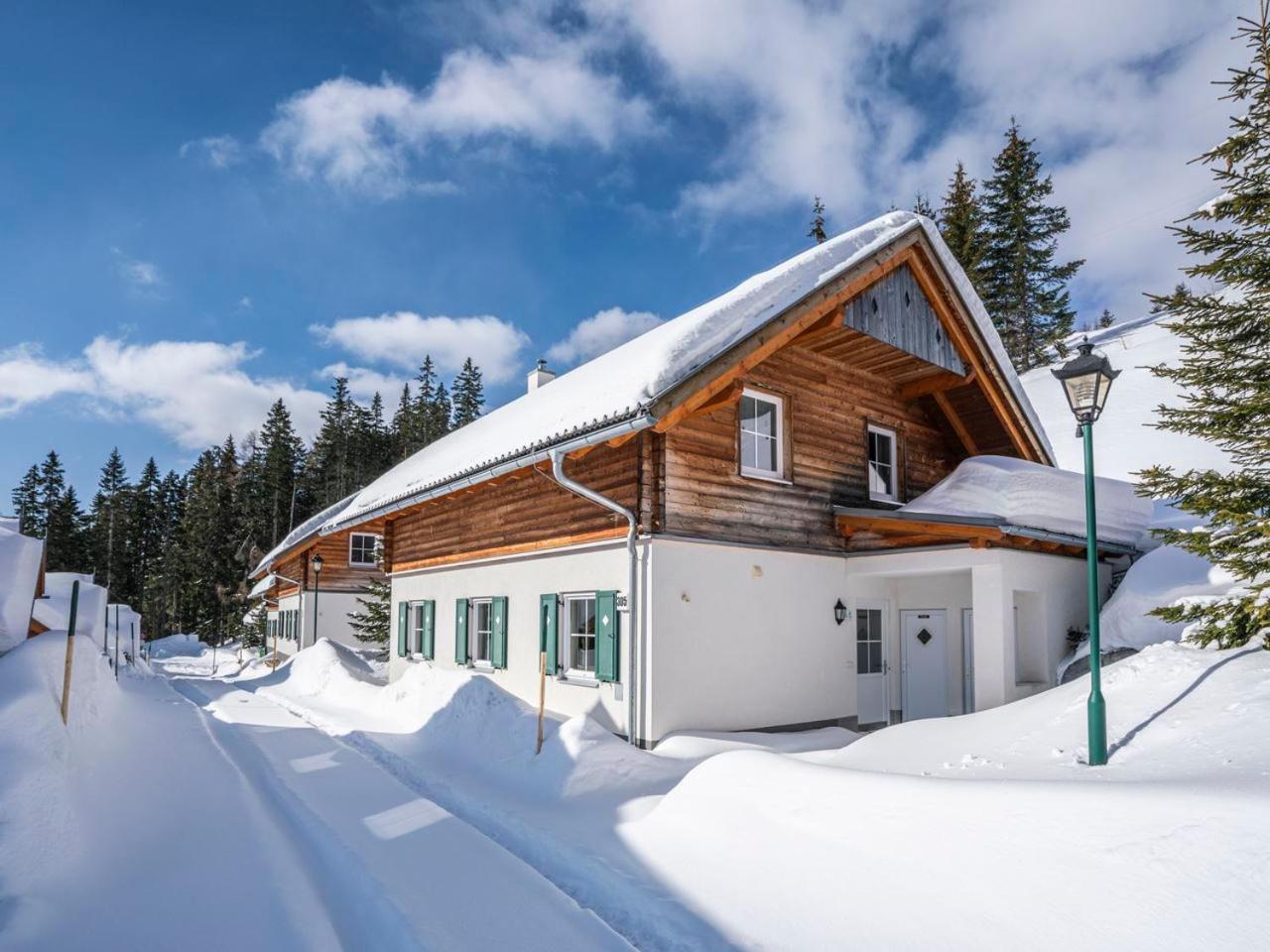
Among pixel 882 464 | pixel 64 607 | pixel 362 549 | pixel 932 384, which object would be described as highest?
pixel 932 384

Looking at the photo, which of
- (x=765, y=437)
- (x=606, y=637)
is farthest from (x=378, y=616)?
(x=765, y=437)

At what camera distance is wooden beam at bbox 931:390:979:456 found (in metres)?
13.7

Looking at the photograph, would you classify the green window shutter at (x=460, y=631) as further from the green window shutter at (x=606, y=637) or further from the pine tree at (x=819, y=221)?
the pine tree at (x=819, y=221)

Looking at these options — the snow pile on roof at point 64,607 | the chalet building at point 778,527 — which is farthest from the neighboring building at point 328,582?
the chalet building at point 778,527

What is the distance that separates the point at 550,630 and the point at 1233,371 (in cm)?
884

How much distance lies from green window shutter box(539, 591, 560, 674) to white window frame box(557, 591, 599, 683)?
0.08m

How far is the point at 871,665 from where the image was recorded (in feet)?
40.8

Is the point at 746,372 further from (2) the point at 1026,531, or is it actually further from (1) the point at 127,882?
(1) the point at 127,882

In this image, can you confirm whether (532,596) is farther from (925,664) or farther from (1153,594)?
(1153,594)

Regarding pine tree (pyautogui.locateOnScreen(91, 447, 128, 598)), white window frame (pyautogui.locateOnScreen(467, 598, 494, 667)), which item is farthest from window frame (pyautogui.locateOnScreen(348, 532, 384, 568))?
pine tree (pyautogui.locateOnScreen(91, 447, 128, 598))

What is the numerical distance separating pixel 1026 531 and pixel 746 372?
419 centimetres

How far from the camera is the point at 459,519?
1470 centimetres

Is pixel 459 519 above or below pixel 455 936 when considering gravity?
above

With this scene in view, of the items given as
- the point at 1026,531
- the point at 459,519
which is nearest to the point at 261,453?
the point at 459,519
